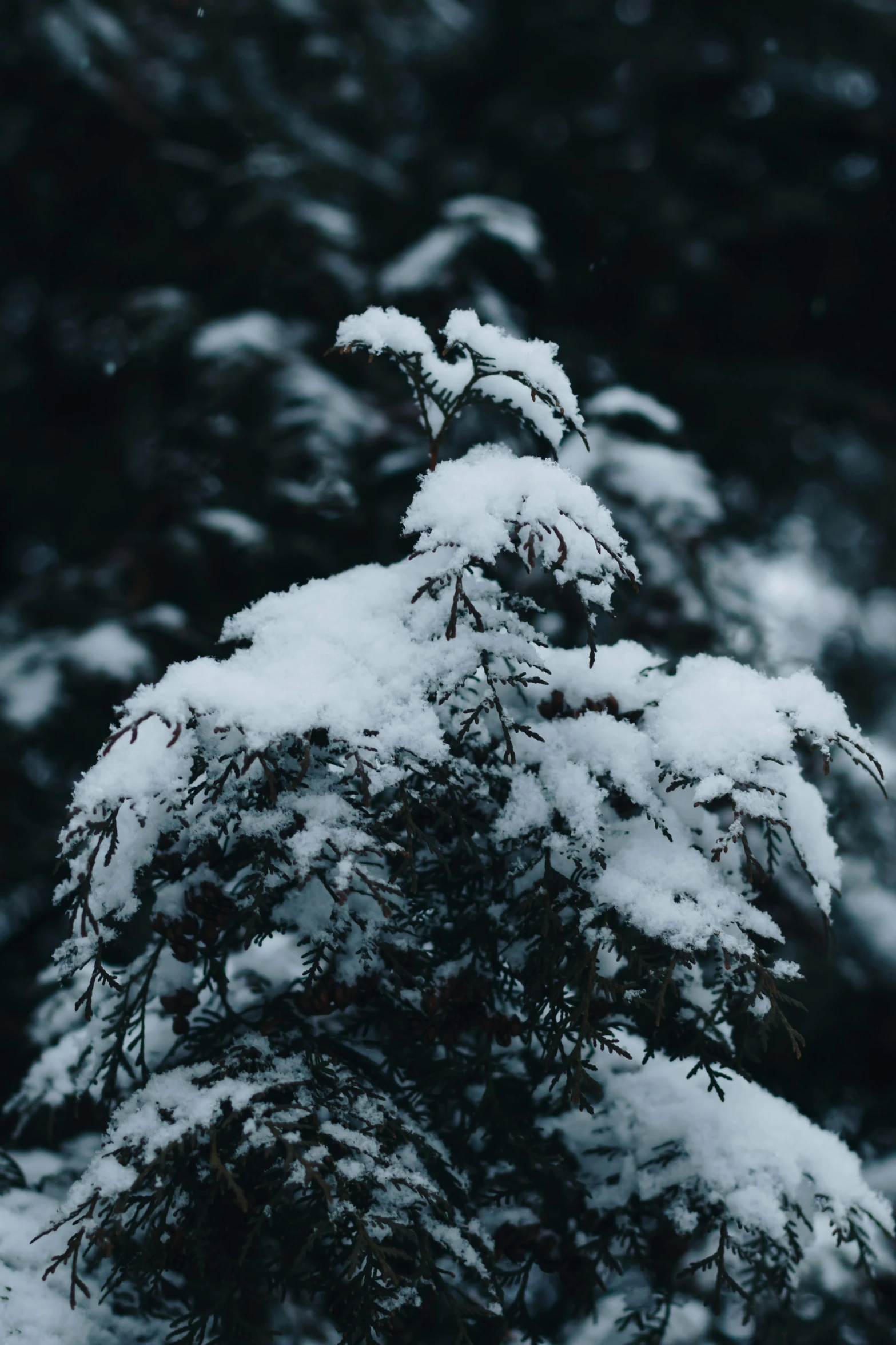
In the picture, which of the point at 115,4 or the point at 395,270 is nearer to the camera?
the point at 395,270

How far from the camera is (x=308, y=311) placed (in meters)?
3.30

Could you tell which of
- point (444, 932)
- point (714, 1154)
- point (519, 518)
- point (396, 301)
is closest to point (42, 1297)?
point (444, 932)

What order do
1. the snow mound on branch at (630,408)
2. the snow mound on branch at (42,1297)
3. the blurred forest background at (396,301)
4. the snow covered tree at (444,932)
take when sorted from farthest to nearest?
the blurred forest background at (396,301) → the snow mound on branch at (630,408) → the snow mound on branch at (42,1297) → the snow covered tree at (444,932)

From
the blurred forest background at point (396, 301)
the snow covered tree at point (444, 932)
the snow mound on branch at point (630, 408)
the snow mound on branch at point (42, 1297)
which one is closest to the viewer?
the snow covered tree at point (444, 932)

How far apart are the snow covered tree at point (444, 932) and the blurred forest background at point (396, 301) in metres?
1.21

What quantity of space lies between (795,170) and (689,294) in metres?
0.80

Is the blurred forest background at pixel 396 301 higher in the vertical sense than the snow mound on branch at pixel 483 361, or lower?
higher

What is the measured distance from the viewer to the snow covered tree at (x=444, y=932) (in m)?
1.07

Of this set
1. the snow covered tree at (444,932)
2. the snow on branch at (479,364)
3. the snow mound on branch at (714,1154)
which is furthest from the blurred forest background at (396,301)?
the snow on branch at (479,364)

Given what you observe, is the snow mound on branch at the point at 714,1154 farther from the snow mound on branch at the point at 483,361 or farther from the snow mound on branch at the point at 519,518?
the snow mound on branch at the point at 483,361

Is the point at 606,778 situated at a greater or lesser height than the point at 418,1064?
greater

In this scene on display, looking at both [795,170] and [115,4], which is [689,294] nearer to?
[795,170]

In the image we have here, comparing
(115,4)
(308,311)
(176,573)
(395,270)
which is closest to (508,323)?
(395,270)

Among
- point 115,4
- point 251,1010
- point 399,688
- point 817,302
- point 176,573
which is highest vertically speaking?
point 817,302
